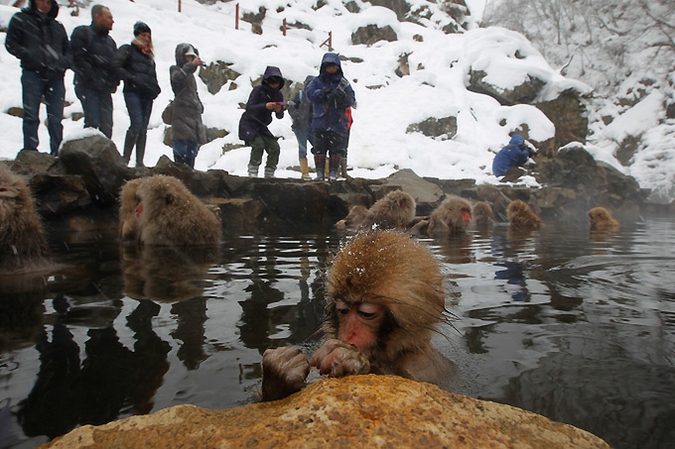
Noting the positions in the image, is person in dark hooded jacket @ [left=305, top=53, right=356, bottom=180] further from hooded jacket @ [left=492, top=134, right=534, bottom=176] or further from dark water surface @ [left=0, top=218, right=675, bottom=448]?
hooded jacket @ [left=492, top=134, right=534, bottom=176]

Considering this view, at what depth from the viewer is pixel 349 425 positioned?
1.03 metres

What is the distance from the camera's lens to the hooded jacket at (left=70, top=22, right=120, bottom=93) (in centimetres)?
650

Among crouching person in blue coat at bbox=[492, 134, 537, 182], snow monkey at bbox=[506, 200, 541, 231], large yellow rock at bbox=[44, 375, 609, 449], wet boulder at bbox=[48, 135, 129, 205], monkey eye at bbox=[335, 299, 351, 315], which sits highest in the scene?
crouching person in blue coat at bbox=[492, 134, 537, 182]

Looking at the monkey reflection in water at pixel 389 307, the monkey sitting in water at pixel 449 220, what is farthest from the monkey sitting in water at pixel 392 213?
the monkey reflection in water at pixel 389 307

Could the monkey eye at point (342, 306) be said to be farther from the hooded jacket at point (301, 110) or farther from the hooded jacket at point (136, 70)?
the hooded jacket at point (301, 110)

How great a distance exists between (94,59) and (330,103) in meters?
3.94

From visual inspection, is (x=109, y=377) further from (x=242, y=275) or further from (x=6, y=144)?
(x=6, y=144)

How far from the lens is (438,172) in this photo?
1705cm

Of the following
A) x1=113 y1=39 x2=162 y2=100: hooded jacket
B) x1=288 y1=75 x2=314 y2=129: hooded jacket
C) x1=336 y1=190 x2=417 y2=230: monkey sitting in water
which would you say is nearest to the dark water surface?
x1=336 y1=190 x2=417 y2=230: monkey sitting in water

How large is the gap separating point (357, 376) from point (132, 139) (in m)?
7.03

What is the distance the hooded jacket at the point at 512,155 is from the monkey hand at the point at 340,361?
1471 cm

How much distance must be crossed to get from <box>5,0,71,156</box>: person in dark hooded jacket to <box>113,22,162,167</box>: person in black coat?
760 millimetres

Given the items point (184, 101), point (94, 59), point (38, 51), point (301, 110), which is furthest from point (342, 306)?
point (301, 110)

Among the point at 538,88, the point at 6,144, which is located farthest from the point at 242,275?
the point at 538,88
